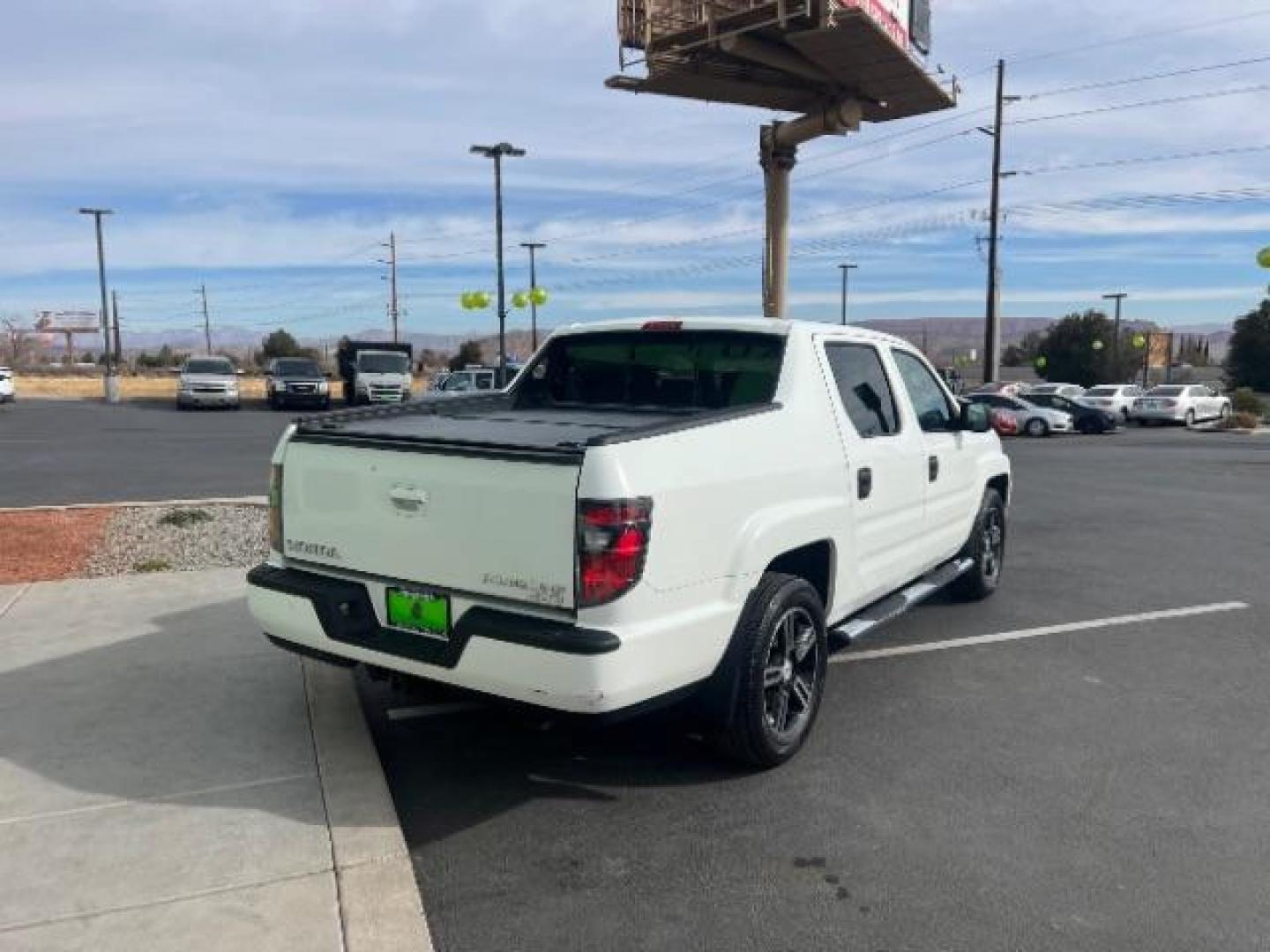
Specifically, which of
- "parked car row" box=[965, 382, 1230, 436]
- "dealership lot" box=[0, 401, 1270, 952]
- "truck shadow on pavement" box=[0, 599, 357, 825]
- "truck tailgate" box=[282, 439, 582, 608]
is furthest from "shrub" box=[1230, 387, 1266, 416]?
"truck tailgate" box=[282, 439, 582, 608]

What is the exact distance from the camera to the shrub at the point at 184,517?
9.55 meters

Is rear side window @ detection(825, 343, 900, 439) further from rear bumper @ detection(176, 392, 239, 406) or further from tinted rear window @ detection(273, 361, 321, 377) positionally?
tinted rear window @ detection(273, 361, 321, 377)

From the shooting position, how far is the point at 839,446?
15.3 ft

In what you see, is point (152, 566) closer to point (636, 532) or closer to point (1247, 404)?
point (636, 532)

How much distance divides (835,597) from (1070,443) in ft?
80.4

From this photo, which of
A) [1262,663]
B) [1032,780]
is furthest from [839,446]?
[1262,663]

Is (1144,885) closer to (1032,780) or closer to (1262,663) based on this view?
(1032,780)

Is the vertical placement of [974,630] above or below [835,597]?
below

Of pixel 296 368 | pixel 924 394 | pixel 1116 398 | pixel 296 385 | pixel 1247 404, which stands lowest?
pixel 1247 404

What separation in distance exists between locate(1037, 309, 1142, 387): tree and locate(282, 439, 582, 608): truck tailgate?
75342mm

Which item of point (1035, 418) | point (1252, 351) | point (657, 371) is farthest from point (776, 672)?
point (1252, 351)

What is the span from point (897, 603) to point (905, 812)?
1613 mm

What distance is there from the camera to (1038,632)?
638cm

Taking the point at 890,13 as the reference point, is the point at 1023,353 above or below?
below
